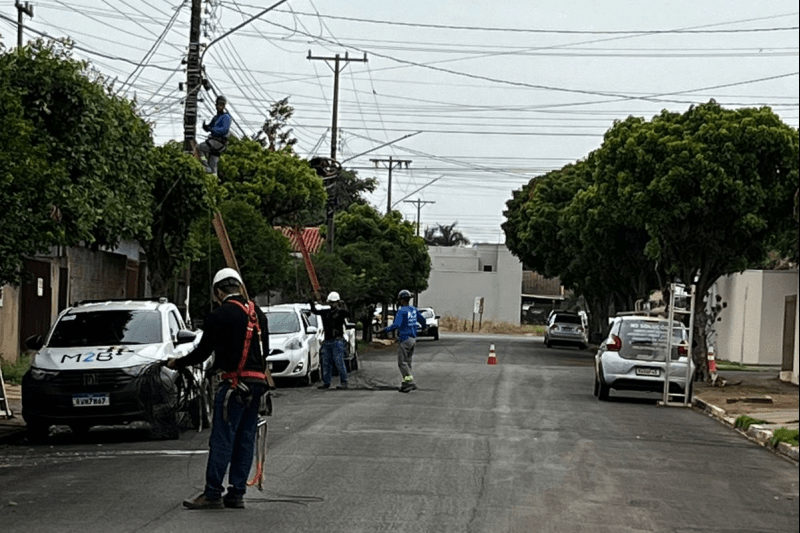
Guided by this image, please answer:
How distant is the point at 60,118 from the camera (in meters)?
17.0

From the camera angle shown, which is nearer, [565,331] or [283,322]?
[283,322]

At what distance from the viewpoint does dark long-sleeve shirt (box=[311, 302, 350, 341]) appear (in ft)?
82.7

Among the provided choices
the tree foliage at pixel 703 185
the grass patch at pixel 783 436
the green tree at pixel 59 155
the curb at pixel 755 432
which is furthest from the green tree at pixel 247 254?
the grass patch at pixel 783 436

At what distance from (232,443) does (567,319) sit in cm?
5040

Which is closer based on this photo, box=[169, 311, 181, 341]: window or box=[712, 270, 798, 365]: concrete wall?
box=[169, 311, 181, 341]: window

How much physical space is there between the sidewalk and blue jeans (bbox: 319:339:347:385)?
689 cm

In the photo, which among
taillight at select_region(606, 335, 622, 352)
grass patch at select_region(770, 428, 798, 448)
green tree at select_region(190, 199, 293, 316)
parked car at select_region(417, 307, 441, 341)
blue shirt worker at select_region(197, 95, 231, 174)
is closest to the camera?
grass patch at select_region(770, 428, 798, 448)

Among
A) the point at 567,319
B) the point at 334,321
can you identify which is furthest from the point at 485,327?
Result: the point at 334,321

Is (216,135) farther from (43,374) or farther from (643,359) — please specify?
(43,374)

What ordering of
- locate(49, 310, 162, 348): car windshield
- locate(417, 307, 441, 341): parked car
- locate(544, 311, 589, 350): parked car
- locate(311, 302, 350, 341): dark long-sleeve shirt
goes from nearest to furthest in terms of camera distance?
1. locate(49, 310, 162, 348): car windshield
2. locate(311, 302, 350, 341): dark long-sleeve shirt
3. locate(544, 311, 589, 350): parked car
4. locate(417, 307, 441, 341): parked car

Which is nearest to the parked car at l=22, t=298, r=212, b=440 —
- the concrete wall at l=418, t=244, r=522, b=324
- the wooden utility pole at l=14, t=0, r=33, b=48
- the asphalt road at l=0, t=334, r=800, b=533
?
A: the asphalt road at l=0, t=334, r=800, b=533

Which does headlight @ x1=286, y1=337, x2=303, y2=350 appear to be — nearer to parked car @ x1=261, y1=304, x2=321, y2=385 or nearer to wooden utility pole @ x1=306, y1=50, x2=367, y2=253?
parked car @ x1=261, y1=304, x2=321, y2=385

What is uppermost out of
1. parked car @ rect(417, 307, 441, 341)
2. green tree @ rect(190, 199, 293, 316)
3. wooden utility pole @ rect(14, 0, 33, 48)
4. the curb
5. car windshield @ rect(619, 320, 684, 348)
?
wooden utility pole @ rect(14, 0, 33, 48)

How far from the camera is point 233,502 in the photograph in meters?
10.4
